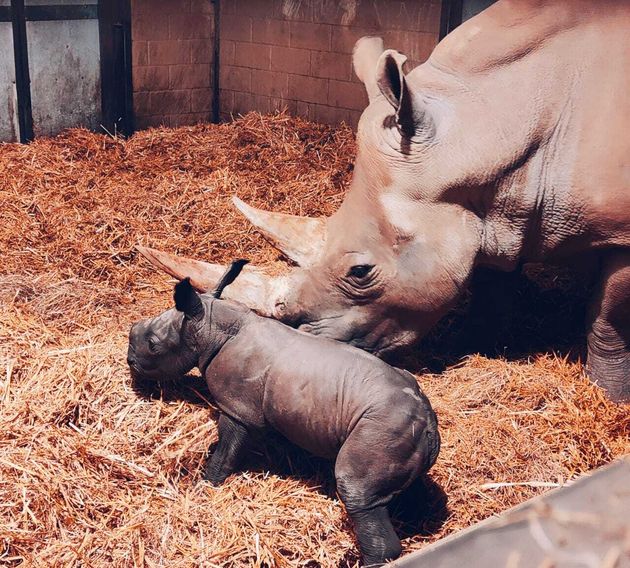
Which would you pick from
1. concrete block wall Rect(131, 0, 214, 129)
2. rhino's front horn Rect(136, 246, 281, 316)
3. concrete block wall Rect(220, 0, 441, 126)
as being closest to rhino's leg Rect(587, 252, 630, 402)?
rhino's front horn Rect(136, 246, 281, 316)

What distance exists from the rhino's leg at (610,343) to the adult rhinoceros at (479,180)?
0.01 metres

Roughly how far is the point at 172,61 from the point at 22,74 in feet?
5.83

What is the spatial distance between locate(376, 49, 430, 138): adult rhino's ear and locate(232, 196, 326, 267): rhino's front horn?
0.72m

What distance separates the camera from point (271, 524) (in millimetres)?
3582

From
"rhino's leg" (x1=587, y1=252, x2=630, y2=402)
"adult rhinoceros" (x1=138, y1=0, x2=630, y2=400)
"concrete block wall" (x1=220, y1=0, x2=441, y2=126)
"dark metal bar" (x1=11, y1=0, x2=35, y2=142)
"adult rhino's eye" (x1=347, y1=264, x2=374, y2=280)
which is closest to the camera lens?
"adult rhinoceros" (x1=138, y1=0, x2=630, y2=400)

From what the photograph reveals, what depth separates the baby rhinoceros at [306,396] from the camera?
3420 millimetres

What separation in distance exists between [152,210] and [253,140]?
73.6 inches

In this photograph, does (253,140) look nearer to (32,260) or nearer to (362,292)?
(32,260)

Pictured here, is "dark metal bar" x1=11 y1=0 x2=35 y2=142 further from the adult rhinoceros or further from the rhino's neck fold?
the rhino's neck fold

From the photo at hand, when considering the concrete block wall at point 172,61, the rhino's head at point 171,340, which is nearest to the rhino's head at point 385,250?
the rhino's head at point 171,340

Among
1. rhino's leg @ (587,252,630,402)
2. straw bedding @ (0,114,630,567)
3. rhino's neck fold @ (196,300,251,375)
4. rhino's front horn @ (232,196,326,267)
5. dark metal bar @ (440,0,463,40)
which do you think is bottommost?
straw bedding @ (0,114,630,567)

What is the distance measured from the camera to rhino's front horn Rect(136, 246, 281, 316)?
4660 mm

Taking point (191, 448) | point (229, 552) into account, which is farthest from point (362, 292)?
point (229, 552)

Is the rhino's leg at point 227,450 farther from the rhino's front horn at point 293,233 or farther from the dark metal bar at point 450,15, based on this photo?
the dark metal bar at point 450,15
